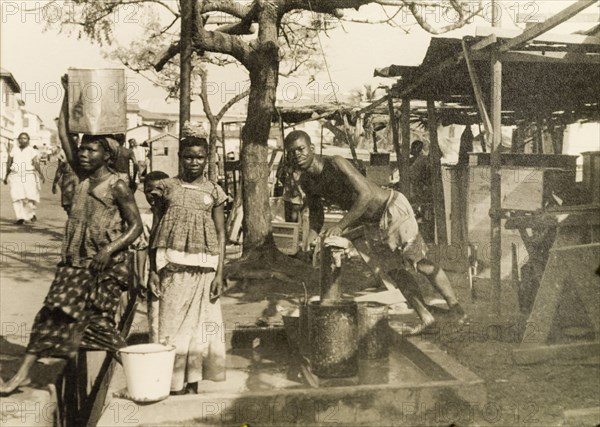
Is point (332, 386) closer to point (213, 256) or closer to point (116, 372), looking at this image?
point (213, 256)

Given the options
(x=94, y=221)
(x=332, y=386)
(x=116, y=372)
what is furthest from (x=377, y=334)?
(x=94, y=221)

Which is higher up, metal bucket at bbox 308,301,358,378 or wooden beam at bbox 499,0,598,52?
wooden beam at bbox 499,0,598,52

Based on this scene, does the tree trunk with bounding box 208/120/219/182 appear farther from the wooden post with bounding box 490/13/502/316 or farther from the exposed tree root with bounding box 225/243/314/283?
the wooden post with bounding box 490/13/502/316

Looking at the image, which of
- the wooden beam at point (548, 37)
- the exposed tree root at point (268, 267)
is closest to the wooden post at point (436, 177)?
the exposed tree root at point (268, 267)

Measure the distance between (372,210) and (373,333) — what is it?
130cm

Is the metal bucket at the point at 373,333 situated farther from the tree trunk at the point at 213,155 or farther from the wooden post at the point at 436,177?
the tree trunk at the point at 213,155

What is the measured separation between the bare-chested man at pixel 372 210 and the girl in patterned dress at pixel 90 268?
66.5 inches

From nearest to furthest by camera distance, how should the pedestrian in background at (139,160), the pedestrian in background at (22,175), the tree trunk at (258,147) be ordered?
1. the tree trunk at (258,147)
2. the pedestrian in background at (22,175)
3. the pedestrian in background at (139,160)

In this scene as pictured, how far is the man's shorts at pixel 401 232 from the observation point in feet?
Result: 21.3

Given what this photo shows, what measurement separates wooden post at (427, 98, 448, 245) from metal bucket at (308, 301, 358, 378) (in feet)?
23.4

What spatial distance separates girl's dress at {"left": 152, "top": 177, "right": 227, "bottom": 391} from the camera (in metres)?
4.59

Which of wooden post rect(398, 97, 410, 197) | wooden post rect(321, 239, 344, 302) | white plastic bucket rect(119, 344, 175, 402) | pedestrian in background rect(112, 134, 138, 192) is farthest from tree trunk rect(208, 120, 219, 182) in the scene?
white plastic bucket rect(119, 344, 175, 402)

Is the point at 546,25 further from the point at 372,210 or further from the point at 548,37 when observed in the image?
the point at 372,210

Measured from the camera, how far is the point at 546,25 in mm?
6281
